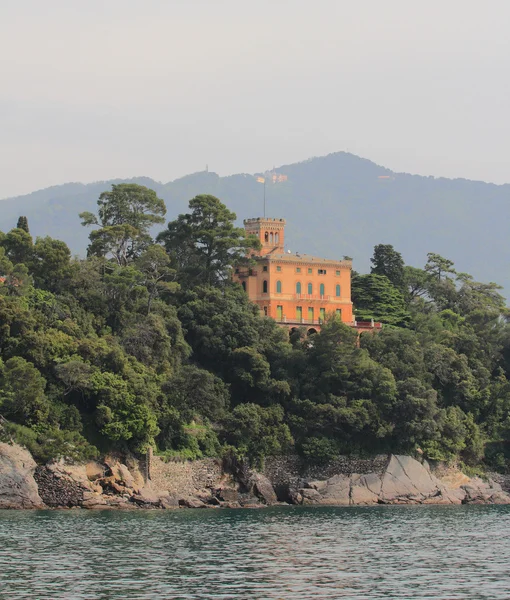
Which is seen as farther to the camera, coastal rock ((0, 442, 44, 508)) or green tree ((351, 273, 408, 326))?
green tree ((351, 273, 408, 326))

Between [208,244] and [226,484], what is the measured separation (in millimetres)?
18583

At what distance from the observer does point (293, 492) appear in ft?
234

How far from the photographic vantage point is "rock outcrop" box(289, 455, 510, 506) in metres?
71.8

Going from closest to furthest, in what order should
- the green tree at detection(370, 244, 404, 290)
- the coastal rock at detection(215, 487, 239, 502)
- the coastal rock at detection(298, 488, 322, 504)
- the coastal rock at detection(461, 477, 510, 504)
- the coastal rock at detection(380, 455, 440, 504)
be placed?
the coastal rock at detection(215, 487, 239, 502)
the coastal rock at detection(298, 488, 322, 504)
the coastal rock at detection(380, 455, 440, 504)
the coastal rock at detection(461, 477, 510, 504)
the green tree at detection(370, 244, 404, 290)

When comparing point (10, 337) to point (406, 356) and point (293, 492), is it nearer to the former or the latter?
point (293, 492)

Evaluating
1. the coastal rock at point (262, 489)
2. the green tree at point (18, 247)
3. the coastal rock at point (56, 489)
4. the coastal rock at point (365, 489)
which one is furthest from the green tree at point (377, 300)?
the coastal rock at point (56, 489)

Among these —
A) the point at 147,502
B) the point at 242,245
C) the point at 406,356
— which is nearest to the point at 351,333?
the point at 406,356

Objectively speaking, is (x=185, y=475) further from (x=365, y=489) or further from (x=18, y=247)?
(x=18, y=247)

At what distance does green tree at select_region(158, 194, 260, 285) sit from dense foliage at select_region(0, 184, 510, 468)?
0.11 metres

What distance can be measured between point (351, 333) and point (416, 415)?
6.45m

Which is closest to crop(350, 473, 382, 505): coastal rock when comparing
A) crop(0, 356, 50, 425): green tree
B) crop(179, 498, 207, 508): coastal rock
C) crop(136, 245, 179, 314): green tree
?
crop(179, 498, 207, 508): coastal rock

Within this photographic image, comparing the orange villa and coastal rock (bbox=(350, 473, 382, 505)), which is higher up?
the orange villa

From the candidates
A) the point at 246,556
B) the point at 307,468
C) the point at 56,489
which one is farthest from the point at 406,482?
the point at 246,556

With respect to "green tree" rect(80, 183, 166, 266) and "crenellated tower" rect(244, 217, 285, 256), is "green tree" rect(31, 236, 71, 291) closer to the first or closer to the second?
"green tree" rect(80, 183, 166, 266)
